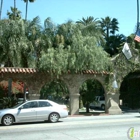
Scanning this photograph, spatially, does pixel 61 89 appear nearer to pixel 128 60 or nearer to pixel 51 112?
pixel 128 60

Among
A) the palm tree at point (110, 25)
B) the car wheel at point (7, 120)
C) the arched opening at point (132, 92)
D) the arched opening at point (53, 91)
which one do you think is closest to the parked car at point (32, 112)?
the car wheel at point (7, 120)

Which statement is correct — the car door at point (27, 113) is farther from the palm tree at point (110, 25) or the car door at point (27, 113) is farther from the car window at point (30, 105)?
the palm tree at point (110, 25)

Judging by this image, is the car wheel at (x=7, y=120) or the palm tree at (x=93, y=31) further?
the palm tree at (x=93, y=31)

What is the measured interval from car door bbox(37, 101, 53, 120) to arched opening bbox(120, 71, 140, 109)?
1634 centimetres

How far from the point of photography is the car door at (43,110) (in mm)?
16219

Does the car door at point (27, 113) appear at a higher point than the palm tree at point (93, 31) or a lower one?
lower

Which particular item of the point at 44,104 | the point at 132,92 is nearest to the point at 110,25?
the point at 132,92

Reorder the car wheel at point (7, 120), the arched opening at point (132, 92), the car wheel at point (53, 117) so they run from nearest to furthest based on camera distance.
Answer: the car wheel at point (7, 120) → the car wheel at point (53, 117) → the arched opening at point (132, 92)

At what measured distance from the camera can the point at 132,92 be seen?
106ft

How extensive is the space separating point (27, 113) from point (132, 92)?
1903 centimetres

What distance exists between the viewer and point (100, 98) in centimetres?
3284

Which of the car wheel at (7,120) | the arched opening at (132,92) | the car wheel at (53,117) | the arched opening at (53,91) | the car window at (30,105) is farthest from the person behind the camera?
the arched opening at (132,92)

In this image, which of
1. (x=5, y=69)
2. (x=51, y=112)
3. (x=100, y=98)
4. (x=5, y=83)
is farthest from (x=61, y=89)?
(x=51, y=112)

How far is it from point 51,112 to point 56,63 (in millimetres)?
6440
